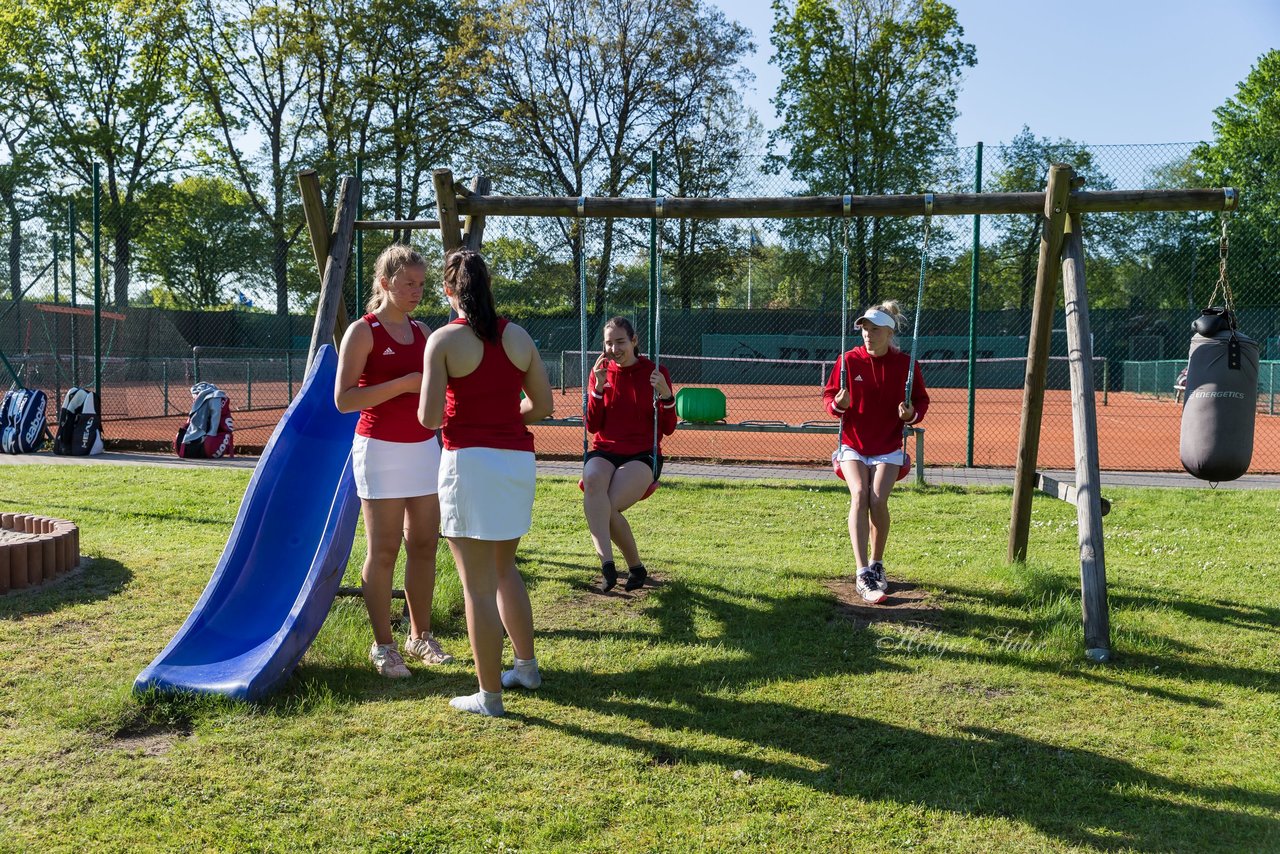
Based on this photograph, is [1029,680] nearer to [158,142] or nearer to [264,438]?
[264,438]

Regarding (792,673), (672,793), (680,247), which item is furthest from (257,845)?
(680,247)

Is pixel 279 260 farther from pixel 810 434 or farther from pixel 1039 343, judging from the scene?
pixel 1039 343

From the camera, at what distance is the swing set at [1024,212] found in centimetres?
500

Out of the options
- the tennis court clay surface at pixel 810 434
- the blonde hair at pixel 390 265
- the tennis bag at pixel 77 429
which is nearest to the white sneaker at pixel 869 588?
the blonde hair at pixel 390 265

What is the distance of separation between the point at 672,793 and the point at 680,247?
24.5 m

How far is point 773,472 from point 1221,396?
6.35m

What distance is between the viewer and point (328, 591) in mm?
4246

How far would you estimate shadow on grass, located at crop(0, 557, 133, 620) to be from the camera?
17.1 feet

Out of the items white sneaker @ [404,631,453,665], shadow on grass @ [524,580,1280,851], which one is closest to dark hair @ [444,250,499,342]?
shadow on grass @ [524,580,1280,851]

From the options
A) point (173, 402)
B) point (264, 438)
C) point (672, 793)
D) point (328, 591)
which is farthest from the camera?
point (173, 402)

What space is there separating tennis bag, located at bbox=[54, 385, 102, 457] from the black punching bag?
460 inches

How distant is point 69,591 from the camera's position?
5.51 m

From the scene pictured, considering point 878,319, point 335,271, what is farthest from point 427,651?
point 878,319

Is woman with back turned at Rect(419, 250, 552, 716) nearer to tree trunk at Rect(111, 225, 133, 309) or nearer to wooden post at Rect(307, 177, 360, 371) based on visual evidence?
wooden post at Rect(307, 177, 360, 371)
